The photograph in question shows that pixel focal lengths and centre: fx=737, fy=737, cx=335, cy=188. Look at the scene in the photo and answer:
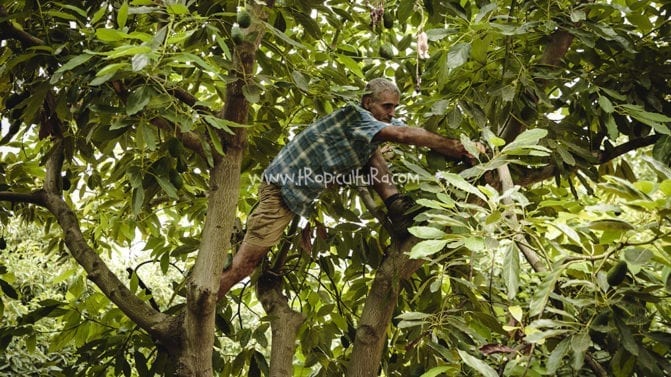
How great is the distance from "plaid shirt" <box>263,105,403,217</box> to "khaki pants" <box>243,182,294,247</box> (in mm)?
31

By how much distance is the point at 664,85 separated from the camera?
231 centimetres

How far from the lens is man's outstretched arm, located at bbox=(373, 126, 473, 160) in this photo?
218 cm

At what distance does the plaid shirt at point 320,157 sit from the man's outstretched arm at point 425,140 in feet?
0.33

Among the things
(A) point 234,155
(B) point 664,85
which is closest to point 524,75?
(B) point 664,85

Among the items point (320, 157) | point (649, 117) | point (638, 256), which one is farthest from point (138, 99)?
point (649, 117)

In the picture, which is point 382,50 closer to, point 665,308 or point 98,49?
point 98,49

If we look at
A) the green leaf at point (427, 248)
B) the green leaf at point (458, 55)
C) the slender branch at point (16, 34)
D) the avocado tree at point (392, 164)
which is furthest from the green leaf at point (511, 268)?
the slender branch at point (16, 34)

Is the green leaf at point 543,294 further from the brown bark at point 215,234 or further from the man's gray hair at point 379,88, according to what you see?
the man's gray hair at point 379,88

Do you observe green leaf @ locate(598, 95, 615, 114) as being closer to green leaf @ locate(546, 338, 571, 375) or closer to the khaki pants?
green leaf @ locate(546, 338, 571, 375)

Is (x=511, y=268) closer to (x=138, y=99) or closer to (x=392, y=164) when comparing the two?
(x=138, y=99)

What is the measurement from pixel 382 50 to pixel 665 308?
4.30ft

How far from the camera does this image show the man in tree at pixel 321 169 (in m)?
2.47

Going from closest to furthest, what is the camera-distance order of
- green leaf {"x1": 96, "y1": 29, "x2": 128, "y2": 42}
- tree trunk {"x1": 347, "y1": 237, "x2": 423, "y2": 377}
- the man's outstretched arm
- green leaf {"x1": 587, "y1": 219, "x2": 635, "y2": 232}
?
1. green leaf {"x1": 587, "y1": 219, "x2": 635, "y2": 232}
2. green leaf {"x1": 96, "y1": 29, "x2": 128, "y2": 42}
3. the man's outstretched arm
4. tree trunk {"x1": 347, "y1": 237, "x2": 423, "y2": 377}

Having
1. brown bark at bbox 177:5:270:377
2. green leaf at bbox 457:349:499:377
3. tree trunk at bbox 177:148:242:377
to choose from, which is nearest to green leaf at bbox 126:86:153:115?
brown bark at bbox 177:5:270:377
